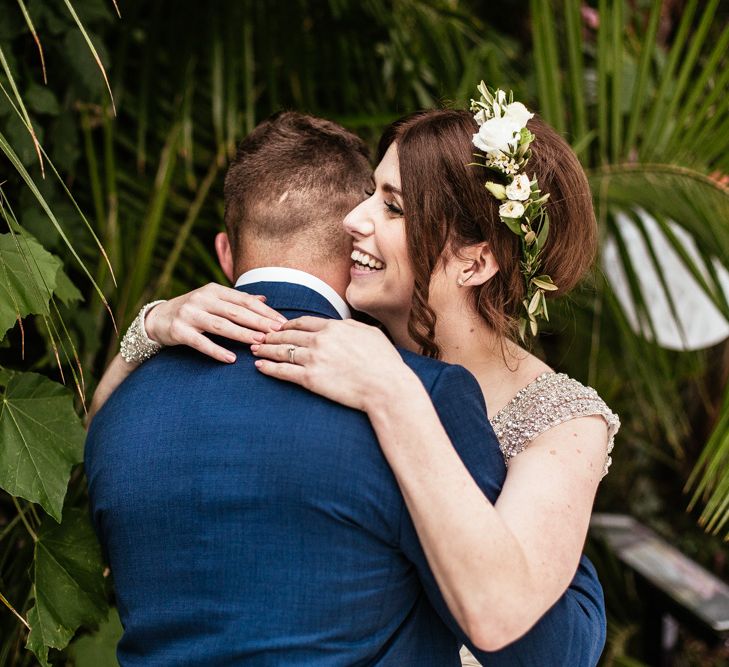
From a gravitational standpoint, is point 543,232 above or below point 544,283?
above

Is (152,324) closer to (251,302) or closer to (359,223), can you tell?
(251,302)

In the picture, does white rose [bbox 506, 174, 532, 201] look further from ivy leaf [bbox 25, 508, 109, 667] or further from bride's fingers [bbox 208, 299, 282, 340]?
ivy leaf [bbox 25, 508, 109, 667]

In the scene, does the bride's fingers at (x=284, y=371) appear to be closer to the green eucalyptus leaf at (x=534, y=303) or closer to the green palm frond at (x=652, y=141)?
the green eucalyptus leaf at (x=534, y=303)

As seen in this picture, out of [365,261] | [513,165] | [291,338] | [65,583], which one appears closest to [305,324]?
[291,338]

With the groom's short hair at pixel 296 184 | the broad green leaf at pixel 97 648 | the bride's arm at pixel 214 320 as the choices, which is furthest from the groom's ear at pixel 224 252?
the broad green leaf at pixel 97 648

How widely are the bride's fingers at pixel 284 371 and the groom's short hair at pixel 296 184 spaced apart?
1.05 ft

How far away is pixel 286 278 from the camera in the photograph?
4.86 feet

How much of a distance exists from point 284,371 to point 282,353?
3 centimetres

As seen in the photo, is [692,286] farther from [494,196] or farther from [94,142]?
[94,142]

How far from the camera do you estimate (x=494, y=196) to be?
1.56 metres

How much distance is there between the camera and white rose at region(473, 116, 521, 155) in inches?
59.1

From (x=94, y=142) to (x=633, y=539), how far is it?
2716 millimetres

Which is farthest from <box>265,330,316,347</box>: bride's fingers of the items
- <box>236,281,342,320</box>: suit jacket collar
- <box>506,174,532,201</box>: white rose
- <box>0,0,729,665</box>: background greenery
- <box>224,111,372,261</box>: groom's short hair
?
<box>0,0,729,665</box>: background greenery

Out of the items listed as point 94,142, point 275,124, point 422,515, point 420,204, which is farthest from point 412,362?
point 94,142
